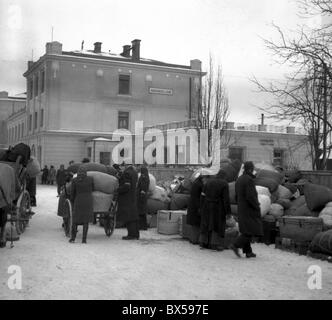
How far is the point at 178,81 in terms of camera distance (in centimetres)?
4325

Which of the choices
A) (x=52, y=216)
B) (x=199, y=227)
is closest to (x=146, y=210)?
(x=199, y=227)

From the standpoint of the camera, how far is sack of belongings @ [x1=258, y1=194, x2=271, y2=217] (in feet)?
34.9

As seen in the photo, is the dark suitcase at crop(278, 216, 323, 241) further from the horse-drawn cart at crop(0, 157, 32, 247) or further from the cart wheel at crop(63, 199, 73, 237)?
the horse-drawn cart at crop(0, 157, 32, 247)

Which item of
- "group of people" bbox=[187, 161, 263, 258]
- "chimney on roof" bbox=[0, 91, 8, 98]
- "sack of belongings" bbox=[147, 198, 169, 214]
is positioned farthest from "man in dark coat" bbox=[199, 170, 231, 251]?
"chimney on roof" bbox=[0, 91, 8, 98]

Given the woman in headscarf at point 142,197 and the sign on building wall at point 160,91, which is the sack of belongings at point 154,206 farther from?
the sign on building wall at point 160,91

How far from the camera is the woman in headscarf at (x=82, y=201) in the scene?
10133mm

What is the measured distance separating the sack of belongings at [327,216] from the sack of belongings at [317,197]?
0.17m

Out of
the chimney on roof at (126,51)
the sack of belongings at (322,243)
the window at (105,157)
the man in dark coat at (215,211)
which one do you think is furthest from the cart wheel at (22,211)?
the chimney on roof at (126,51)

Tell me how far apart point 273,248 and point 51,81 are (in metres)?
31.7

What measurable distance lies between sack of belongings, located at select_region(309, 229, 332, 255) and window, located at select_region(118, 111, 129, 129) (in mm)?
33403

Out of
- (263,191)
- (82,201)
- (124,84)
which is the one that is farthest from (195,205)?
(124,84)

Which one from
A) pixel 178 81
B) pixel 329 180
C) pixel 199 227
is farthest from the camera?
pixel 178 81

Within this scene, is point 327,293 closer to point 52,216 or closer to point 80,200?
point 80,200
